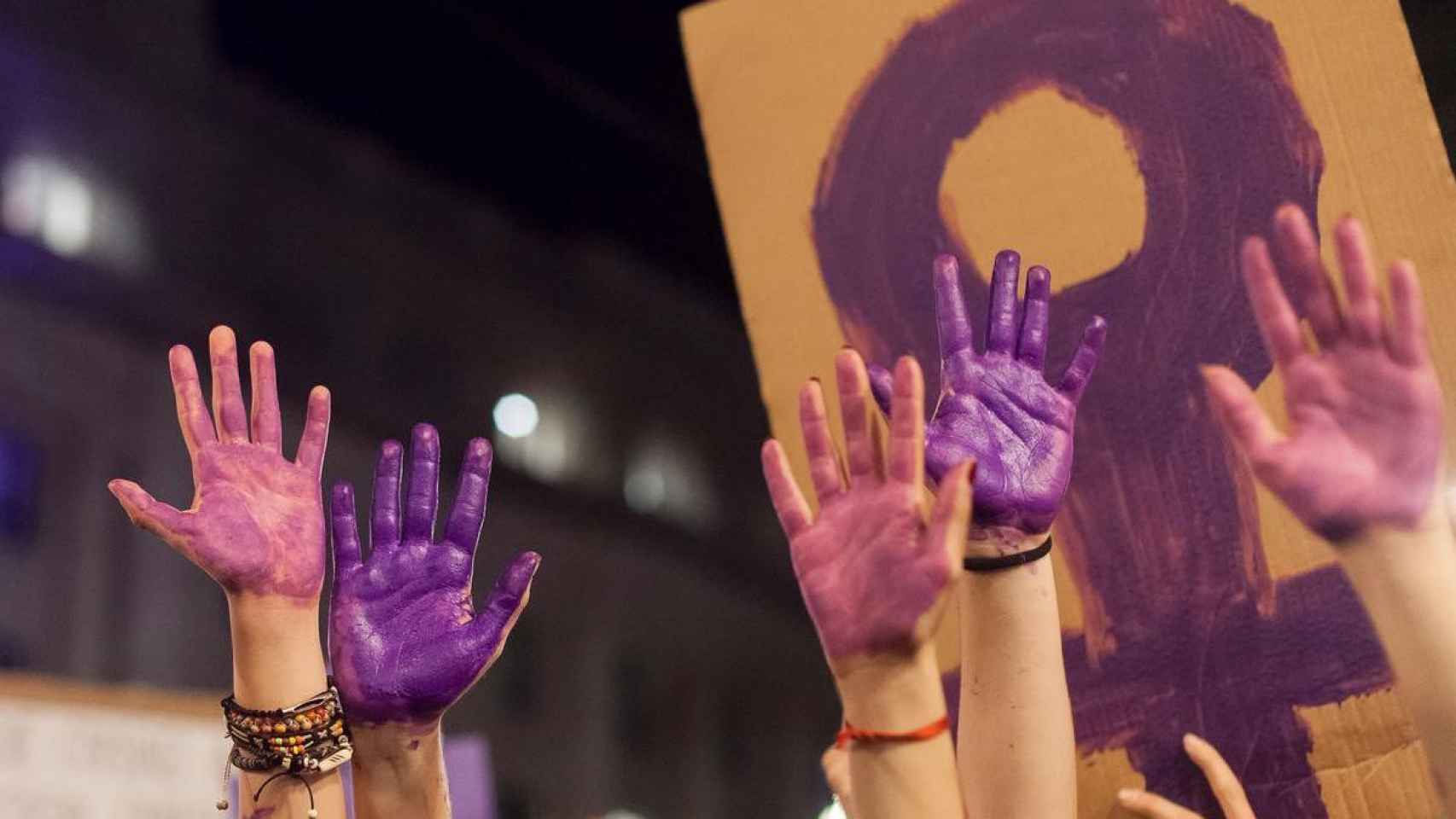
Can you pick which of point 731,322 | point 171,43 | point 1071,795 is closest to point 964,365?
point 1071,795

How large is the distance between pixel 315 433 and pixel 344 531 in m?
0.09

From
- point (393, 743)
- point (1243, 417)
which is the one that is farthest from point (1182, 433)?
point (393, 743)

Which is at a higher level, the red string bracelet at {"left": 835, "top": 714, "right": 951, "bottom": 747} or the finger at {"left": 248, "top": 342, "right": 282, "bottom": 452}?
the finger at {"left": 248, "top": 342, "right": 282, "bottom": 452}

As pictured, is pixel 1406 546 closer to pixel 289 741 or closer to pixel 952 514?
pixel 952 514

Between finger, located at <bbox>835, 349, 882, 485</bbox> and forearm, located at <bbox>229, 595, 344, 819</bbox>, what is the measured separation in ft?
1.46

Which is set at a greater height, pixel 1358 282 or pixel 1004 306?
pixel 1004 306

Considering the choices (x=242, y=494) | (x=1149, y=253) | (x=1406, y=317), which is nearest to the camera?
(x=1406, y=317)

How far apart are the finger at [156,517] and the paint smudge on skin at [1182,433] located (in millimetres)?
717

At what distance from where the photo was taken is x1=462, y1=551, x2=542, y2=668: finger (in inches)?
43.7

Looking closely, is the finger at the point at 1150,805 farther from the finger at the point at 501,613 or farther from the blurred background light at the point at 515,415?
the blurred background light at the point at 515,415

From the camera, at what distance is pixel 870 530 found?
86cm

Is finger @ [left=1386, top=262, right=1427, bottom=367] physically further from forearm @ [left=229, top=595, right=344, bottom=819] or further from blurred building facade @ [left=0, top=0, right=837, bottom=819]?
blurred building facade @ [left=0, top=0, right=837, bottom=819]

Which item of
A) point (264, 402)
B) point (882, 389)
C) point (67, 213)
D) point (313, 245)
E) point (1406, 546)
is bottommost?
point (1406, 546)

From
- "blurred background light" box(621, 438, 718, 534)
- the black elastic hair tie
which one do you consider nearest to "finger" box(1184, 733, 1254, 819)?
the black elastic hair tie
